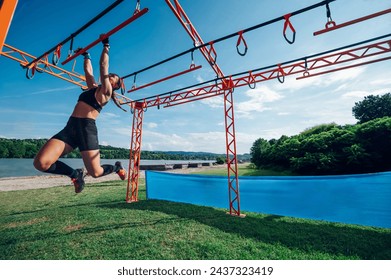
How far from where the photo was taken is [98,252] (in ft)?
11.8

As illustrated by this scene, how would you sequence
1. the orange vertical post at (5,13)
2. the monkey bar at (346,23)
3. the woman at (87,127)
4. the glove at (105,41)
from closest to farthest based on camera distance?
1. the orange vertical post at (5,13)
2. the woman at (87,127)
3. the glove at (105,41)
4. the monkey bar at (346,23)

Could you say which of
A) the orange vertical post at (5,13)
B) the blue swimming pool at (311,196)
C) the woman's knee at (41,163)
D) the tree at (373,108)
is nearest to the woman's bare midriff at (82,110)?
the woman's knee at (41,163)

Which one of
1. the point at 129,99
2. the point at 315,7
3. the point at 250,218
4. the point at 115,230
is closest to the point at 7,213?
the point at 115,230

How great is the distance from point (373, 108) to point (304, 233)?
41.8 meters

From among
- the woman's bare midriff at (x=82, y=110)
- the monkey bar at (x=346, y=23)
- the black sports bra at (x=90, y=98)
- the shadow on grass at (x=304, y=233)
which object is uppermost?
the monkey bar at (x=346, y=23)

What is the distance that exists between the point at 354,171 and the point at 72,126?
14.1 m

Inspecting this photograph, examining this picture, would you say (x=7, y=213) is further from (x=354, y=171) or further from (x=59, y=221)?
(x=354, y=171)

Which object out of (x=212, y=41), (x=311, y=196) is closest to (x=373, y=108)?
(x=311, y=196)

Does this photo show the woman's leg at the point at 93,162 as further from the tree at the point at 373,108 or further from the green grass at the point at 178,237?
the tree at the point at 373,108

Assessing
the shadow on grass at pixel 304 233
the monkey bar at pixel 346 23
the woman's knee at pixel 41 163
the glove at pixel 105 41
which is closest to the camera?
the woman's knee at pixel 41 163

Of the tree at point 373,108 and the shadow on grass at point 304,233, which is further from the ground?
the tree at point 373,108

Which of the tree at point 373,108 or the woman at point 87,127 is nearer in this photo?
the woman at point 87,127

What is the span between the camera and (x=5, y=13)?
133 centimetres

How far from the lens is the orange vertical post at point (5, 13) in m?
1.30
